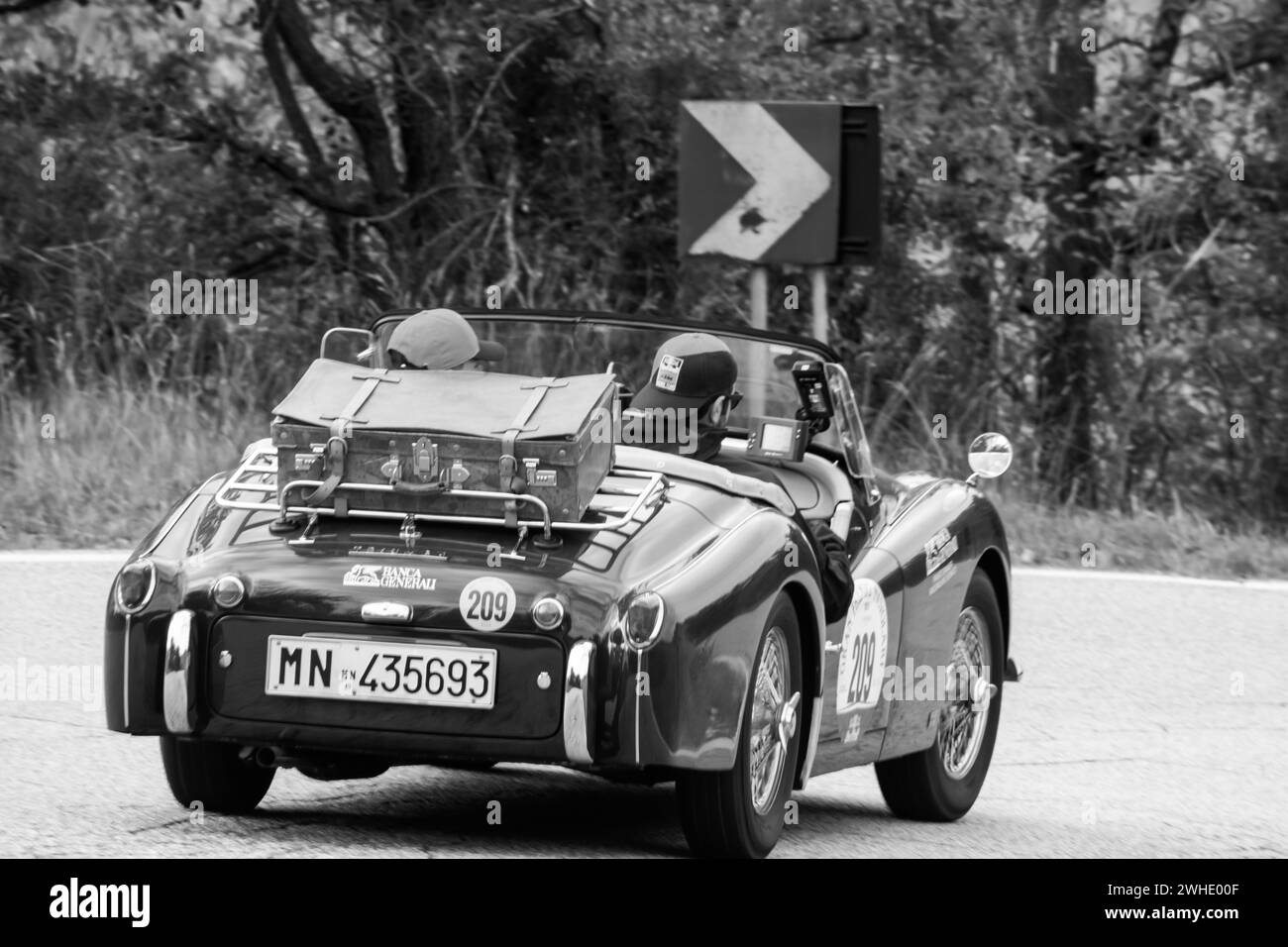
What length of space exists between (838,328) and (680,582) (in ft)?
41.8

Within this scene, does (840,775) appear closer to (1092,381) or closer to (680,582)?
(680,582)

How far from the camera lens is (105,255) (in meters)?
16.9

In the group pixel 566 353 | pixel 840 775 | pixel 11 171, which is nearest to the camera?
pixel 566 353

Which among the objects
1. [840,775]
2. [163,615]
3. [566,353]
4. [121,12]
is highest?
[121,12]

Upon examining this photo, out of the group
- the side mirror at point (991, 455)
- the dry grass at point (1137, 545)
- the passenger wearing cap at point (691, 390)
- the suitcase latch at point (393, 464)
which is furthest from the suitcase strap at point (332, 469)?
the dry grass at point (1137, 545)

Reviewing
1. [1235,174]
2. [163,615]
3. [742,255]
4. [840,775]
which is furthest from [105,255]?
[163,615]

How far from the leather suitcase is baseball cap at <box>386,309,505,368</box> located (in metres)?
0.31

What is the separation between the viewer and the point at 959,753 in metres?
7.45

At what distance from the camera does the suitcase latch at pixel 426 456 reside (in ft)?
17.7

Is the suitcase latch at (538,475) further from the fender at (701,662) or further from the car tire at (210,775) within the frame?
the car tire at (210,775)

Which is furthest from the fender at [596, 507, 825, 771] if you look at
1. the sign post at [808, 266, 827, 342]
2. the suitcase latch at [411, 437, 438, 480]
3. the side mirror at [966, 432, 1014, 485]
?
the sign post at [808, 266, 827, 342]

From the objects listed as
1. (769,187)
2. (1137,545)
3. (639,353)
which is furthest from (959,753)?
(1137,545)

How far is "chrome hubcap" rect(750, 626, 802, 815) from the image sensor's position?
5.64 m

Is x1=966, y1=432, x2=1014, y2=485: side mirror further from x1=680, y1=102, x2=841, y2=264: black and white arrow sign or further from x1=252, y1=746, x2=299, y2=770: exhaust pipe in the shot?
x1=680, y1=102, x2=841, y2=264: black and white arrow sign
